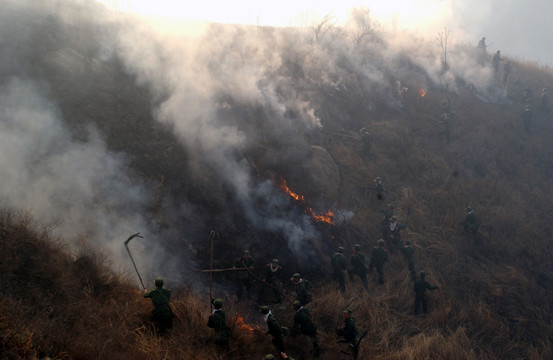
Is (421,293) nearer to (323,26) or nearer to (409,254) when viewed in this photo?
(409,254)

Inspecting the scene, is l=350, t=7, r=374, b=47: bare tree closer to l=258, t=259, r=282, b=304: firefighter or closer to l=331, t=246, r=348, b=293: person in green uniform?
l=331, t=246, r=348, b=293: person in green uniform

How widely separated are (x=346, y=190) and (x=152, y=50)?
8.53m

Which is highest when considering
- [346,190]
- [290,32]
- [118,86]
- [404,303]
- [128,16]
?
[290,32]

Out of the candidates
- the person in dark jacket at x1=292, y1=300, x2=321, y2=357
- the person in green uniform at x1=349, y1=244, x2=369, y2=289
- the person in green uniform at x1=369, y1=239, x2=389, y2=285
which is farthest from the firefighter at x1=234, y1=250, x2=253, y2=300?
the person in green uniform at x1=369, y1=239, x2=389, y2=285

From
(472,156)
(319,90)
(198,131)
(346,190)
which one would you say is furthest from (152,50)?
(472,156)

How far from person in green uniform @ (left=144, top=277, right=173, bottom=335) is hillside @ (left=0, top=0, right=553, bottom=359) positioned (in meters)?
0.24

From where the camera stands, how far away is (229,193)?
957 centimetres

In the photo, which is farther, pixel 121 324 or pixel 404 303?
pixel 404 303

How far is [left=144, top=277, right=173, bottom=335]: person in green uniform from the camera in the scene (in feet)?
18.6

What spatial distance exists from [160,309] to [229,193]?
14.2ft

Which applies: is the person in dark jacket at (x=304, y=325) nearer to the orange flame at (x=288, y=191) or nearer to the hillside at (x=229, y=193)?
the hillside at (x=229, y=193)

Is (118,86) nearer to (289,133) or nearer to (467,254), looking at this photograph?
(289,133)

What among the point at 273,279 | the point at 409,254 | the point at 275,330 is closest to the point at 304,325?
the point at 275,330

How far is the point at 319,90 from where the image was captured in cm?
1595
